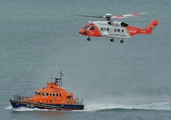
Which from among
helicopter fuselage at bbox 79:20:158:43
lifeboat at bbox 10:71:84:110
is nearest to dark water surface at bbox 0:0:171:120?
lifeboat at bbox 10:71:84:110

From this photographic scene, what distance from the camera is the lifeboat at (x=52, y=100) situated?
156 m

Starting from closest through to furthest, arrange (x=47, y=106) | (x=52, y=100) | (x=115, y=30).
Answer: (x=115, y=30)
(x=52, y=100)
(x=47, y=106)

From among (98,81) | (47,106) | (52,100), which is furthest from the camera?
(98,81)

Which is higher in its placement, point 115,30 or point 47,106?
point 115,30

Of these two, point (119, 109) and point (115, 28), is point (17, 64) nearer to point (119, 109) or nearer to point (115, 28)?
point (119, 109)

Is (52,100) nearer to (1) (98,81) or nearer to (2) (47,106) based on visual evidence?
(2) (47,106)

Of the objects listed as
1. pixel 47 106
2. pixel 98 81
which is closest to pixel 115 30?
pixel 47 106

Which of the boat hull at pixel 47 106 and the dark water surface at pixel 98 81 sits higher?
the dark water surface at pixel 98 81

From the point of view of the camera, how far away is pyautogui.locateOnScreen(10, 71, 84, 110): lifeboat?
512ft

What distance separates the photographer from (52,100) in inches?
6181

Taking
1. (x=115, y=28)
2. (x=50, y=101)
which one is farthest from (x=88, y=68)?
(x=115, y=28)

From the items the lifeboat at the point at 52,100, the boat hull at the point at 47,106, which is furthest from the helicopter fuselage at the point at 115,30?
the boat hull at the point at 47,106

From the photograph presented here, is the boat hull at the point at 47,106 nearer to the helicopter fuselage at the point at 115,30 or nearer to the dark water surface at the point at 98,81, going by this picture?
the dark water surface at the point at 98,81

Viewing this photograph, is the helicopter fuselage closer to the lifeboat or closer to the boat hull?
the lifeboat
